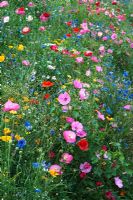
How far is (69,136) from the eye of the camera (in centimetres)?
276

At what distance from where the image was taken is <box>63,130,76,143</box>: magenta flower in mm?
2734

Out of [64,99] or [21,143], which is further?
[64,99]

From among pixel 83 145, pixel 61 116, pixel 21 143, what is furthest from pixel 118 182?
pixel 21 143

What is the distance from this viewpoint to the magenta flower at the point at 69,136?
2734mm

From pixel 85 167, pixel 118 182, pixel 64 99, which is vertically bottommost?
pixel 118 182

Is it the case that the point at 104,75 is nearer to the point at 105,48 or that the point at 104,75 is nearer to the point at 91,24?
the point at 105,48

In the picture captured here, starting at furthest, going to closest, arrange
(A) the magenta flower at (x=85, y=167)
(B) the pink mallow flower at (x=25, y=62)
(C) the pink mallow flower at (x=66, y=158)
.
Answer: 1. (B) the pink mallow flower at (x=25, y=62)
2. (A) the magenta flower at (x=85, y=167)
3. (C) the pink mallow flower at (x=66, y=158)

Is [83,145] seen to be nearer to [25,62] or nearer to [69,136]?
[69,136]

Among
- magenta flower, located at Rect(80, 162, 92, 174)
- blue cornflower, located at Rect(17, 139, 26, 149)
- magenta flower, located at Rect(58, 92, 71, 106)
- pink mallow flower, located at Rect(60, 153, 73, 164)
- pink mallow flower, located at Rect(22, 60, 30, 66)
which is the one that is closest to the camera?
blue cornflower, located at Rect(17, 139, 26, 149)

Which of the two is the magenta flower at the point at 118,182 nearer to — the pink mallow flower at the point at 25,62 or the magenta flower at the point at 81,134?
the magenta flower at the point at 81,134

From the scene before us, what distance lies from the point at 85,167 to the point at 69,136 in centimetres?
25

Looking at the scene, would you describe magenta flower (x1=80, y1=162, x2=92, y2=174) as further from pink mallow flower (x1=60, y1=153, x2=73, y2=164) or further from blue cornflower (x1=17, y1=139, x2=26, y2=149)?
blue cornflower (x1=17, y1=139, x2=26, y2=149)

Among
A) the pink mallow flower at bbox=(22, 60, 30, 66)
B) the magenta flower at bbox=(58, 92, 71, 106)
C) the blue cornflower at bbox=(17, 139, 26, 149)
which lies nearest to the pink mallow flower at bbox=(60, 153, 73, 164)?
the blue cornflower at bbox=(17, 139, 26, 149)

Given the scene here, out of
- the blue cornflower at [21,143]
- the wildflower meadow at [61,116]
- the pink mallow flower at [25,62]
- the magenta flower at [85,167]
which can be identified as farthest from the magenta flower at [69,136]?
the pink mallow flower at [25,62]
